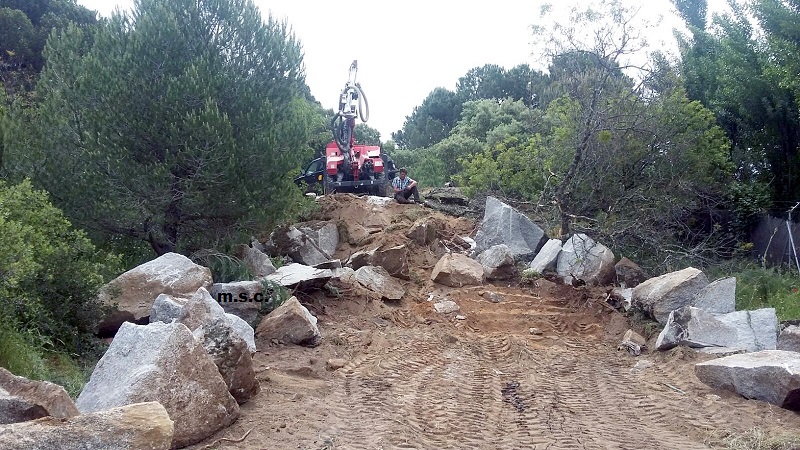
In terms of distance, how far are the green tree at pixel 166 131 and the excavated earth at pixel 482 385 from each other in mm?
1759

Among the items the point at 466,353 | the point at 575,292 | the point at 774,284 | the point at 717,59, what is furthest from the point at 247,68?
the point at 717,59

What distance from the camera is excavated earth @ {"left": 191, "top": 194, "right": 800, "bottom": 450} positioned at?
4938mm

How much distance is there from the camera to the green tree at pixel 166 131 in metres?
8.34

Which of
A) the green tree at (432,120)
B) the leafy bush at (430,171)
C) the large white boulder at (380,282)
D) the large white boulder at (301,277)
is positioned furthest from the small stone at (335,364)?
the green tree at (432,120)

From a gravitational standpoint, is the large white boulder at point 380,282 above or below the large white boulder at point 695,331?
above

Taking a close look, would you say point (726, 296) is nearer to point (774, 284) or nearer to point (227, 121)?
point (774, 284)

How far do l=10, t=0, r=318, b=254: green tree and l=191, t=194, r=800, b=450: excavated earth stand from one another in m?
1.76

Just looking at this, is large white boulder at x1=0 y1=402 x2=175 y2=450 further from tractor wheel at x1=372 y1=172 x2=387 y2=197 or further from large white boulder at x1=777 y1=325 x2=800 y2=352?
tractor wheel at x1=372 y1=172 x2=387 y2=197

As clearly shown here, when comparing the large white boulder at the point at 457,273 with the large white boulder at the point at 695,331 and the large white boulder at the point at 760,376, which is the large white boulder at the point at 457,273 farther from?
the large white boulder at the point at 760,376

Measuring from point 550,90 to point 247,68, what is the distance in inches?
333

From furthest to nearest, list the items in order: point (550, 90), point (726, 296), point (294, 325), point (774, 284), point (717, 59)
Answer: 1. point (550, 90)
2. point (717, 59)
3. point (774, 284)
4. point (726, 296)
5. point (294, 325)

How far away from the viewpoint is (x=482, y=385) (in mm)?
6574

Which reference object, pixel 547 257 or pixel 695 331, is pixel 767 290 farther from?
pixel 547 257

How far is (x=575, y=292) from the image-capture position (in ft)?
33.1
